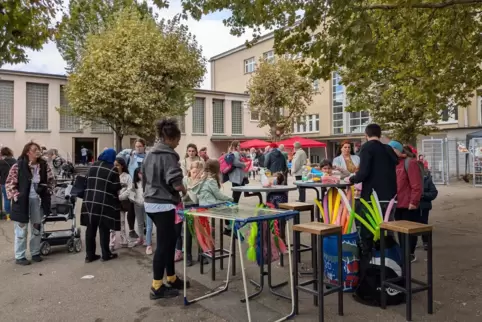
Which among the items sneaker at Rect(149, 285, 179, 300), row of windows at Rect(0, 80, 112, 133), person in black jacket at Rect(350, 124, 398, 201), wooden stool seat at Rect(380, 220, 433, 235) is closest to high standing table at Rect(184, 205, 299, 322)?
sneaker at Rect(149, 285, 179, 300)

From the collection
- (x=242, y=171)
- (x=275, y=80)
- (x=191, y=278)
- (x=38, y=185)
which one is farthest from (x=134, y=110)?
(x=191, y=278)

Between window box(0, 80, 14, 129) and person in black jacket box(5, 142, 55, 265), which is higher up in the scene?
window box(0, 80, 14, 129)

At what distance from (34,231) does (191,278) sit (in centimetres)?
284

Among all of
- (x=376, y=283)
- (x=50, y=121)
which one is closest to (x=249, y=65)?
(x=50, y=121)

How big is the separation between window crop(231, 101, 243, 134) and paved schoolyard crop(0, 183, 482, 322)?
94.3ft

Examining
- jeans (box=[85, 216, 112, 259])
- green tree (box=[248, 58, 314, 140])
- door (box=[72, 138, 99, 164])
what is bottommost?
jeans (box=[85, 216, 112, 259])

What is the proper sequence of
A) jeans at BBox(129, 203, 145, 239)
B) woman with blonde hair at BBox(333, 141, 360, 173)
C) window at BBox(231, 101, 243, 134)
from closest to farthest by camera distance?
jeans at BBox(129, 203, 145, 239)
woman with blonde hair at BBox(333, 141, 360, 173)
window at BBox(231, 101, 243, 134)

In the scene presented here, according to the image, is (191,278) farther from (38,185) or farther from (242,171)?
(242,171)

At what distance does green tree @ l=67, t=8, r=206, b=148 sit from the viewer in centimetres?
2111

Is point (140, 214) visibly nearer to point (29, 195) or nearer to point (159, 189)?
point (29, 195)

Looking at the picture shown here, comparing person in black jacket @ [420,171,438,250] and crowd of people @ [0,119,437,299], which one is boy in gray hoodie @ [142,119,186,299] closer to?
crowd of people @ [0,119,437,299]

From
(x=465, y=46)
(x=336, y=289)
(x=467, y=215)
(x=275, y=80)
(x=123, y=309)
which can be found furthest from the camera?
(x=275, y=80)

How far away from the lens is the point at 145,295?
4.68 m

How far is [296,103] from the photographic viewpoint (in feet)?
97.0
